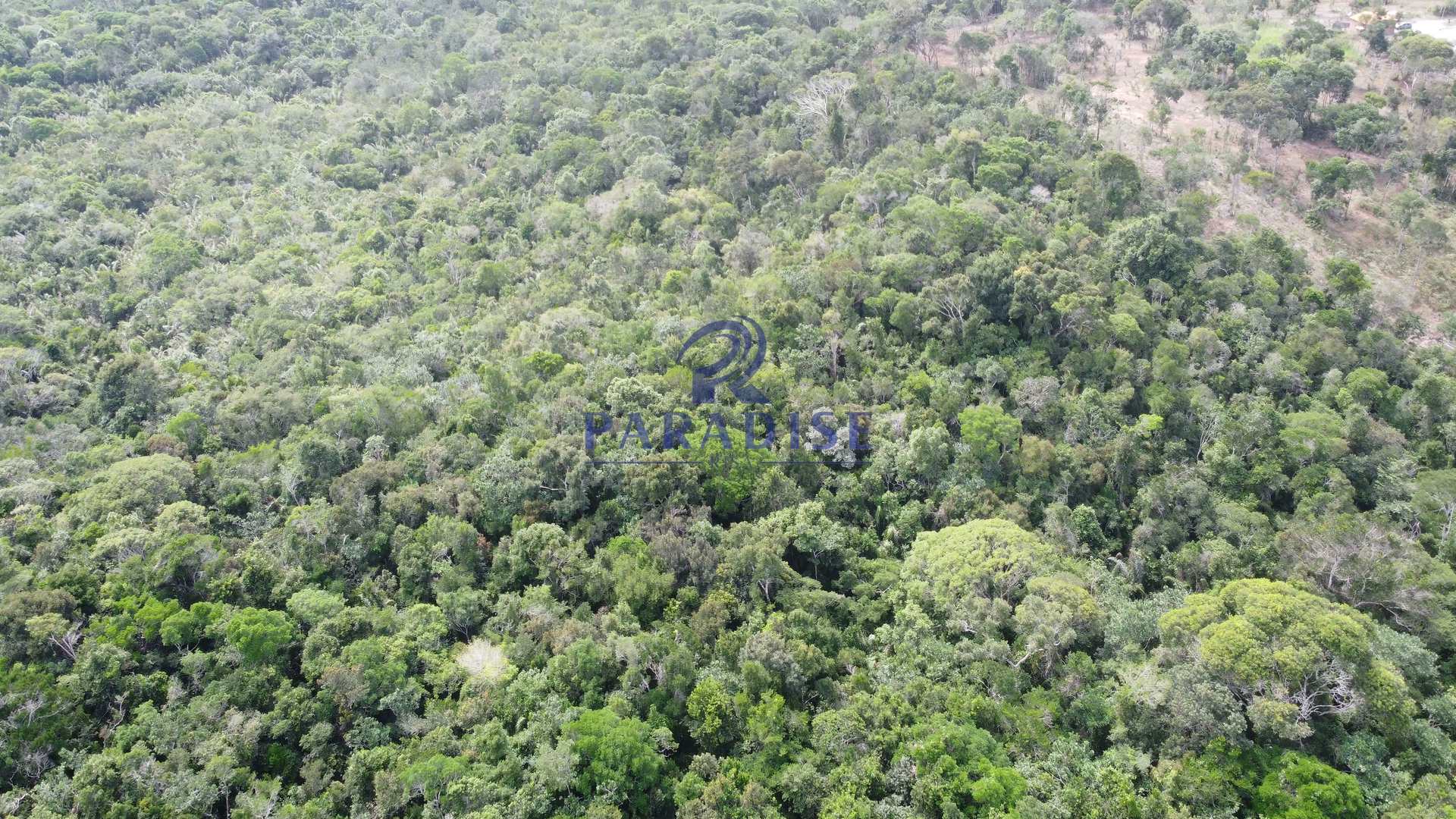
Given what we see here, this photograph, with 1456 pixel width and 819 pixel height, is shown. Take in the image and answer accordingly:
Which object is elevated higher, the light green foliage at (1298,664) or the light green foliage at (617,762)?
the light green foliage at (1298,664)

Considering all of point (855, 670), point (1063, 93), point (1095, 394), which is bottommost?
point (855, 670)

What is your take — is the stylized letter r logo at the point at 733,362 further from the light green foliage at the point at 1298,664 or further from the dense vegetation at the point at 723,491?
the light green foliage at the point at 1298,664

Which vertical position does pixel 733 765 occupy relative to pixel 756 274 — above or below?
below

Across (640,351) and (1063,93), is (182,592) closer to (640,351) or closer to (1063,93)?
(640,351)

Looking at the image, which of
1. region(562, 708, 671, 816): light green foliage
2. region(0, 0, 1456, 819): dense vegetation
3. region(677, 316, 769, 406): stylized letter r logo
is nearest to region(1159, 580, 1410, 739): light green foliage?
region(0, 0, 1456, 819): dense vegetation

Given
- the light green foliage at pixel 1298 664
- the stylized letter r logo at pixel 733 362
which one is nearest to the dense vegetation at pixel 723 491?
Result: the light green foliage at pixel 1298 664

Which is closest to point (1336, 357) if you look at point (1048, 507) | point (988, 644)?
point (1048, 507)
